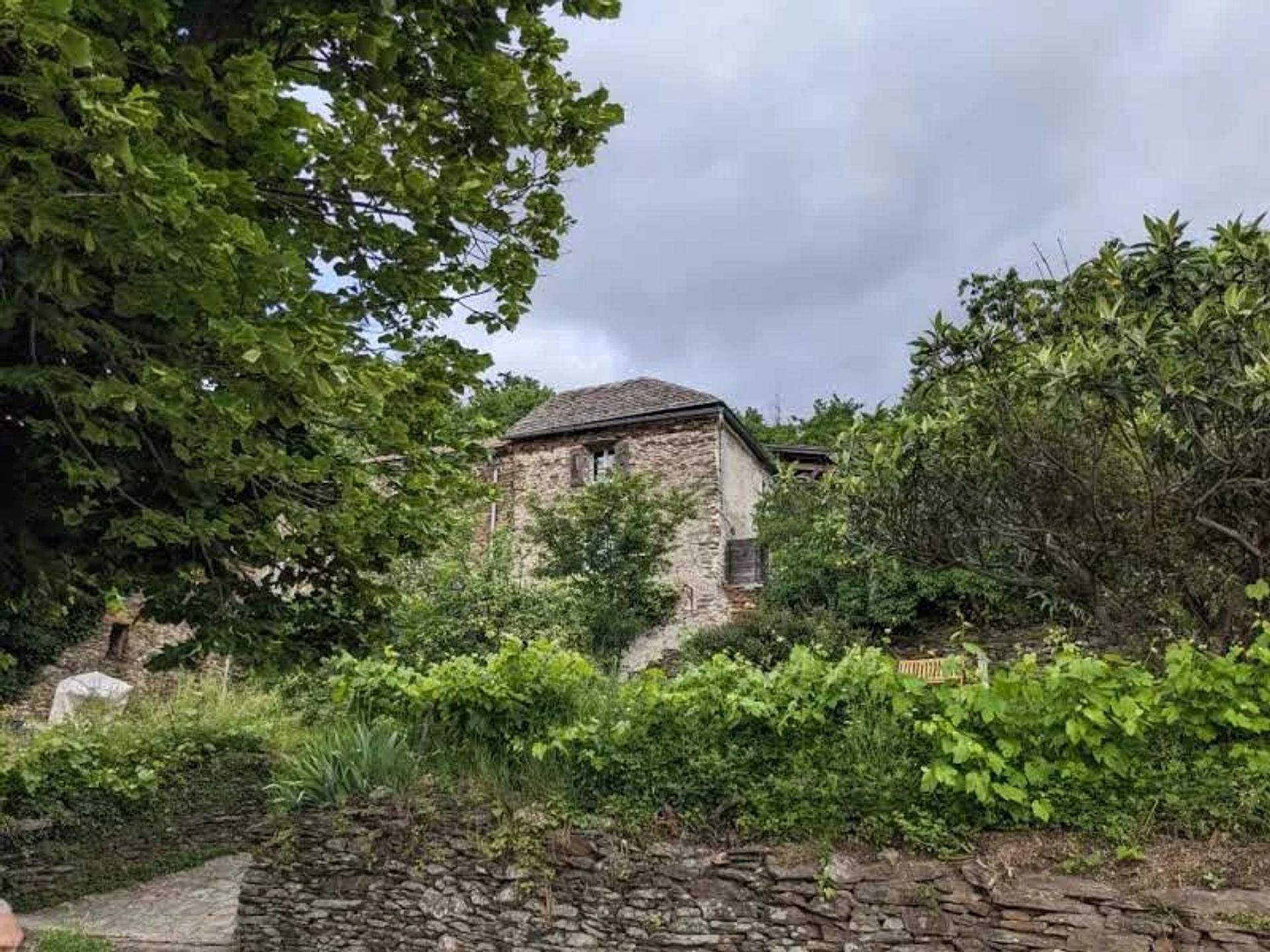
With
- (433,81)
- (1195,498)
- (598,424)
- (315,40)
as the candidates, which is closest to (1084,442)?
(1195,498)

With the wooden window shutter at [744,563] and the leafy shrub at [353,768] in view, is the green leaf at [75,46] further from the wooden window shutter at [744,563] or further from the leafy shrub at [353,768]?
the wooden window shutter at [744,563]

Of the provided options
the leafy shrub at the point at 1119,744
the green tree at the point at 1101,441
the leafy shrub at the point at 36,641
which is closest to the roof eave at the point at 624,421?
the leafy shrub at the point at 36,641

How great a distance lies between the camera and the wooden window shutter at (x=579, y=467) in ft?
72.5

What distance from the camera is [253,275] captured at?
12.0 ft

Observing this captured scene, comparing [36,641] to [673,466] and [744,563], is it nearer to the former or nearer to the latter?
[673,466]

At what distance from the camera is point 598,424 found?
2228 centimetres

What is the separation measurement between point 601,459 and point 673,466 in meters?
2.00

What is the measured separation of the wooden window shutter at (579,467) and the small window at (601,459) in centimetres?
10

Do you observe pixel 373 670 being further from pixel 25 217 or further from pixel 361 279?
pixel 25 217

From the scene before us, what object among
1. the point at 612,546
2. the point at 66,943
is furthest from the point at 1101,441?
the point at 612,546

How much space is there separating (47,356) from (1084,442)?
6175mm

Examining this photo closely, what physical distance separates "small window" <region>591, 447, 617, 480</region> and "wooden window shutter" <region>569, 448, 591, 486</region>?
0.10 metres

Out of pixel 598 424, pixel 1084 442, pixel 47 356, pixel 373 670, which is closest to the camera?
pixel 47 356

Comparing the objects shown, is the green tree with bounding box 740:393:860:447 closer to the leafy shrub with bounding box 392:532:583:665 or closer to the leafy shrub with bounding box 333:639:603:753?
the leafy shrub with bounding box 392:532:583:665
